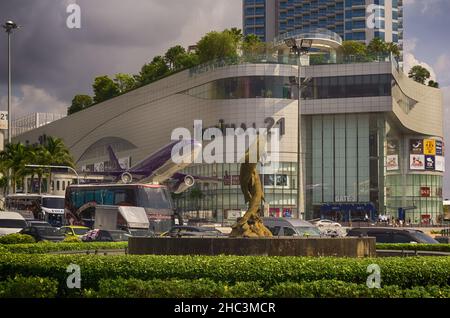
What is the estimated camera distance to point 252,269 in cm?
1303

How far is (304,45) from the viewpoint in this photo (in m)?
83.4

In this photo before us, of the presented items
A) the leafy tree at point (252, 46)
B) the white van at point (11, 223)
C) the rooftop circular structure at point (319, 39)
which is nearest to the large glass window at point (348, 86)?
the rooftop circular structure at point (319, 39)

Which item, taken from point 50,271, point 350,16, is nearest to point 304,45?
point 350,16

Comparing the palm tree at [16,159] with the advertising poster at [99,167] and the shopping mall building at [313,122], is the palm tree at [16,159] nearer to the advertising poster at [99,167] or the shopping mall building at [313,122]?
the shopping mall building at [313,122]

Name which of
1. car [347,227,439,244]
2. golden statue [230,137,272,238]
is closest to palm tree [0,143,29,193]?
car [347,227,439,244]

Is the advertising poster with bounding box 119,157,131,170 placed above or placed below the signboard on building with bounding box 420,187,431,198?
above

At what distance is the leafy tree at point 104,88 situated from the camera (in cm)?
12850

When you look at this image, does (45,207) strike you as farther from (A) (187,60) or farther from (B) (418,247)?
(A) (187,60)

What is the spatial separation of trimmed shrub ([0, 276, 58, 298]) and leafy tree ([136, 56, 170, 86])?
10367 cm

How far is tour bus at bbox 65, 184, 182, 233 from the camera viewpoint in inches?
1789

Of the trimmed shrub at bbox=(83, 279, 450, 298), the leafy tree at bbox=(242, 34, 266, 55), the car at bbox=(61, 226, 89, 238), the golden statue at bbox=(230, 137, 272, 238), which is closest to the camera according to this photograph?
the trimmed shrub at bbox=(83, 279, 450, 298)

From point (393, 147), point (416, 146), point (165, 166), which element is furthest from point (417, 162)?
point (165, 166)

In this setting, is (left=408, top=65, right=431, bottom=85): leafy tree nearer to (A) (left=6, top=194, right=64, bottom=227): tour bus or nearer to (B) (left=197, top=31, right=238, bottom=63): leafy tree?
(B) (left=197, top=31, right=238, bottom=63): leafy tree

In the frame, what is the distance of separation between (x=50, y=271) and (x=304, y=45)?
72599 millimetres
